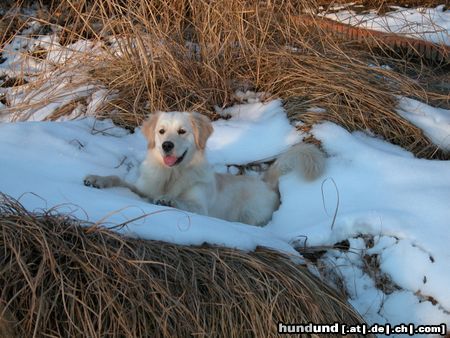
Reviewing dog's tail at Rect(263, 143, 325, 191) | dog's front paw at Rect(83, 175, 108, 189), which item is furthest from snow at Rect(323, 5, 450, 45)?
dog's front paw at Rect(83, 175, 108, 189)

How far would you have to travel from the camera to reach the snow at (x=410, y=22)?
5297 millimetres

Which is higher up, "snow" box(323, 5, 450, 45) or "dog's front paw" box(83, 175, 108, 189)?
"snow" box(323, 5, 450, 45)

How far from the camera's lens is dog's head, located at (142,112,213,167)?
3.77m

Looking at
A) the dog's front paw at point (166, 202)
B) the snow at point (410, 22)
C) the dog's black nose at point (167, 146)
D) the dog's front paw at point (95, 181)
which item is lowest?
the dog's front paw at point (166, 202)

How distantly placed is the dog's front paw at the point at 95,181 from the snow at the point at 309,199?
84 mm

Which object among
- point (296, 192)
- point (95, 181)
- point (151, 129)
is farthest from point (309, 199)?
point (95, 181)

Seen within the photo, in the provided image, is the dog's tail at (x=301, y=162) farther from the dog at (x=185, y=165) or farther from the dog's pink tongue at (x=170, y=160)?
the dog's pink tongue at (x=170, y=160)

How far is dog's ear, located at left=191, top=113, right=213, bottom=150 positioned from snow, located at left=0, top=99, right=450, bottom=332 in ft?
1.78

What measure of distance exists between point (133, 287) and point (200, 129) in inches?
61.5

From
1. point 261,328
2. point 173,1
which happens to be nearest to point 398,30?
point 173,1

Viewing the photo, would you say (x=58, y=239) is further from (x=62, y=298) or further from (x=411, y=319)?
(x=411, y=319)

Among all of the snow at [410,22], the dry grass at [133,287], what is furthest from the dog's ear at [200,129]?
the snow at [410,22]

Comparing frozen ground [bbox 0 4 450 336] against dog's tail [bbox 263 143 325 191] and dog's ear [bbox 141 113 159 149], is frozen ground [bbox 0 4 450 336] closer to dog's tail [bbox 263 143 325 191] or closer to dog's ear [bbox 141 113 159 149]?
dog's tail [bbox 263 143 325 191]

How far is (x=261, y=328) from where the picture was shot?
8.64 ft
